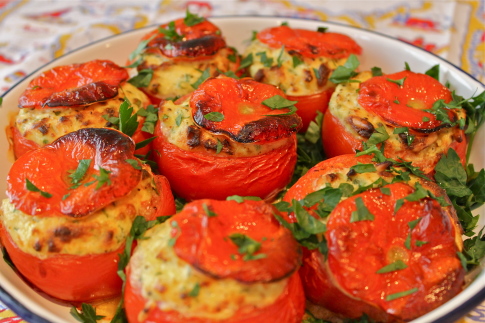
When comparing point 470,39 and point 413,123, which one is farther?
point 470,39

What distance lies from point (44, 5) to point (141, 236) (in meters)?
3.78

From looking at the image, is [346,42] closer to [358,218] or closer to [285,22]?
[285,22]

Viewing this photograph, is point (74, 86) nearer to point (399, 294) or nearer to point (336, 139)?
point (336, 139)

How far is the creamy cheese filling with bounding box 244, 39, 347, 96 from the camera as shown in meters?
2.52

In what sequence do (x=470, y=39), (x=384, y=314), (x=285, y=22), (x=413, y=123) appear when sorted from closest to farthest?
(x=384, y=314) → (x=413, y=123) → (x=285, y=22) → (x=470, y=39)

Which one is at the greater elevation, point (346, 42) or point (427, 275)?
point (346, 42)

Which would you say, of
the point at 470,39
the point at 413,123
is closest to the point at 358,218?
the point at 413,123

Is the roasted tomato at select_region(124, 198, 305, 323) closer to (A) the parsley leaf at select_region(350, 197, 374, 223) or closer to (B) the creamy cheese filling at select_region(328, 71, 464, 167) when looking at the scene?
(A) the parsley leaf at select_region(350, 197, 374, 223)

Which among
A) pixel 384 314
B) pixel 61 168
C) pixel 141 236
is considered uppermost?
pixel 61 168

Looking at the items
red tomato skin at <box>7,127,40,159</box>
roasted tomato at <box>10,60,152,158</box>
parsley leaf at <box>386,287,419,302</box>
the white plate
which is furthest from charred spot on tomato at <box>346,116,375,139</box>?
red tomato skin at <box>7,127,40,159</box>

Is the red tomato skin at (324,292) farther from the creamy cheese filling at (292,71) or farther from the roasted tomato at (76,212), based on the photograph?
the creamy cheese filling at (292,71)

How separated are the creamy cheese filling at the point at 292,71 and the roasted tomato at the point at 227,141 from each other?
0.91 feet

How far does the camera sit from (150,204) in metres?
1.85

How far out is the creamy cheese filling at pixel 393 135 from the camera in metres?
2.12
